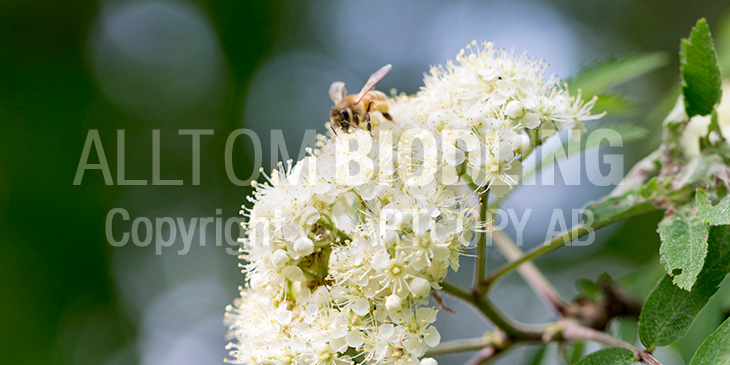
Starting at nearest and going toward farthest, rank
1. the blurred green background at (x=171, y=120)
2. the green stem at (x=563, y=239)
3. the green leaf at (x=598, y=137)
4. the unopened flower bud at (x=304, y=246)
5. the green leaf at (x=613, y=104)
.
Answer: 1. the unopened flower bud at (x=304, y=246)
2. the green stem at (x=563, y=239)
3. the green leaf at (x=598, y=137)
4. the green leaf at (x=613, y=104)
5. the blurred green background at (x=171, y=120)

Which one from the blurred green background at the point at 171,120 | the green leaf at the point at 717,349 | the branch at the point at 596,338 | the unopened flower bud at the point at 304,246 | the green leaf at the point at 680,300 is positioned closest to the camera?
the green leaf at the point at 717,349

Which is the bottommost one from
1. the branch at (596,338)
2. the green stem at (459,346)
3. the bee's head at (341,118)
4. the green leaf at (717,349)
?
the green stem at (459,346)

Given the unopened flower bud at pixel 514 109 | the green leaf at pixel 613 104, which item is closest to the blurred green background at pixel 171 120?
the green leaf at pixel 613 104

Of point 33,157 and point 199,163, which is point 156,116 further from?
point 33,157

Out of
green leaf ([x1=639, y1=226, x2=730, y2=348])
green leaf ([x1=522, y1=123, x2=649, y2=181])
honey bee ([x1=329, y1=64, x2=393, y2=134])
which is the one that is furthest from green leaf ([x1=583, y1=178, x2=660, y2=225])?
honey bee ([x1=329, y1=64, x2=393, y2=134])

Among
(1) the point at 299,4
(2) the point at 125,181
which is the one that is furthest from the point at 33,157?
(1) the point at 299,4

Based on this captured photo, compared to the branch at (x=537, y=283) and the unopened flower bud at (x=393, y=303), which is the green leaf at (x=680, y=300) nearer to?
the unopened flower bud at (x=393, y=303)

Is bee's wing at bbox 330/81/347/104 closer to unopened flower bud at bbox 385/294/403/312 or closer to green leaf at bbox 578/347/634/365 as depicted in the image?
unopened flower bud at bbox 385/294/403/312

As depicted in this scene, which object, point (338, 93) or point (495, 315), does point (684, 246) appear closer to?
point (495, 315)

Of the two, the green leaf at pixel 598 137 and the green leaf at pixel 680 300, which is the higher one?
the green leaf at pixel 598 137
